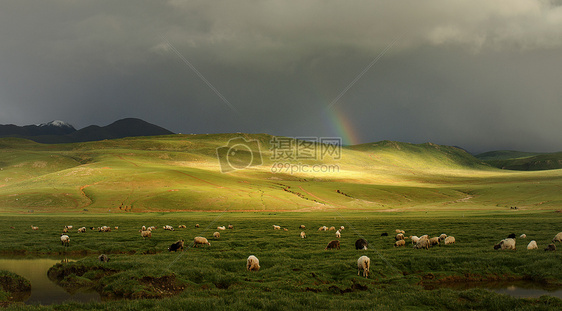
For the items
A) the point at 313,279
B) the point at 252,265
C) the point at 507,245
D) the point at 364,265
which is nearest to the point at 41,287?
the point at 252,265

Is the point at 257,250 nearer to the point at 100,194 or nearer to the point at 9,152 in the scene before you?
the point at 100,194

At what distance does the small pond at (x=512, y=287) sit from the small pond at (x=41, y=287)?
2001cm

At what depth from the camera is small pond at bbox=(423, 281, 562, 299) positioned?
18.0 metres

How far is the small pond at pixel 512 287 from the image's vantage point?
59.0 feet

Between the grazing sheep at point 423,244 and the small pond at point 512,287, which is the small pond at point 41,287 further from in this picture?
the grazing sheep at point 423,244

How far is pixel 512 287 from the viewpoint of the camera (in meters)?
19.2

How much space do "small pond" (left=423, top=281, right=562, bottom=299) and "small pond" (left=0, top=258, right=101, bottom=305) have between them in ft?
65.6

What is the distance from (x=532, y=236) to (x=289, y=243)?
26705 mm

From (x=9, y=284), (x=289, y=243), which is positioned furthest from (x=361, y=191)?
(x=9, y=284)

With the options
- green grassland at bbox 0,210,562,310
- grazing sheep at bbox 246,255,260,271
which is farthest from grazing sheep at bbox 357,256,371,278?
grazing sheep at bbox 246,255,260,271

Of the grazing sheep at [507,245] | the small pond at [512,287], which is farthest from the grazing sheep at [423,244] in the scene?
the small pond at [512,287]

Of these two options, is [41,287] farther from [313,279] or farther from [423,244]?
[423,244]

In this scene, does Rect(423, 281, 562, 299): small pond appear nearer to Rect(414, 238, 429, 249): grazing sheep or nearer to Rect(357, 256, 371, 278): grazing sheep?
Rect(357, 256, 371, 278): grazing sheep

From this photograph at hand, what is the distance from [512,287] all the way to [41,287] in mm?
28755
